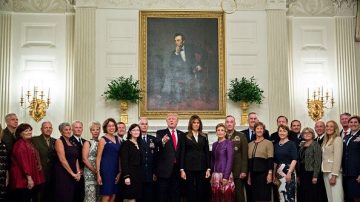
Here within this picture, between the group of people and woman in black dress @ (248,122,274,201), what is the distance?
2 cm

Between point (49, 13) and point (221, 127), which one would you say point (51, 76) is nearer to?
point (49, 13)

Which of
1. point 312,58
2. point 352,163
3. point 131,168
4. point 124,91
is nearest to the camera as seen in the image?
point 131,168

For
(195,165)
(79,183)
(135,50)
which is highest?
(135,50)

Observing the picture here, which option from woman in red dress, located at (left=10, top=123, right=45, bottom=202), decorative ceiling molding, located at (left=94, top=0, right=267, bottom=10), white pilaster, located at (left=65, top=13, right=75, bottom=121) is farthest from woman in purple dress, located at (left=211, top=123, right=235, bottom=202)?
white pilaster, located at (left=65, top=13, right=75, bottom=121)

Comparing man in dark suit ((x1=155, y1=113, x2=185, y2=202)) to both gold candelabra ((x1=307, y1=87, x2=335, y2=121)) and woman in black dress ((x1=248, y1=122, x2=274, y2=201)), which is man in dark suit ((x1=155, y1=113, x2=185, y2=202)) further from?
gold candelabra ((x1=307, y1=87, x2=335, y2=121))

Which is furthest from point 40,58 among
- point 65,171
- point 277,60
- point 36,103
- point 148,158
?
point 277,60

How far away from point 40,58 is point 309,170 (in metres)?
7.41

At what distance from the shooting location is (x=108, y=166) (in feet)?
25.5

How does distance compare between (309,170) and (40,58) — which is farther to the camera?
(40,58)

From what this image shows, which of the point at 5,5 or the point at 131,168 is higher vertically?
the point at 5,5

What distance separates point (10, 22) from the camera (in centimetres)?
1231

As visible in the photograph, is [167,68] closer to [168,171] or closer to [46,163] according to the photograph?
[168,171]

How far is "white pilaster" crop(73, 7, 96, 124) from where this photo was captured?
1182 cm

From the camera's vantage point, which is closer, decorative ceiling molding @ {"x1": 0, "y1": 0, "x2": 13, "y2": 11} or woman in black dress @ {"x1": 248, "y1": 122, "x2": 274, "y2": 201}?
woman in black dress @ {"x1": 248, "y1": 122, "x2": 274, "y2": 201}
